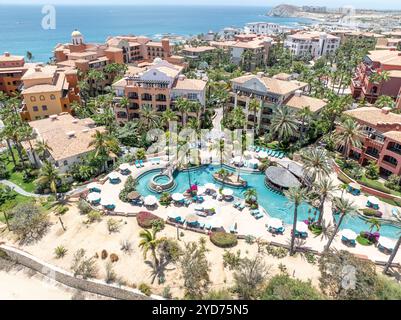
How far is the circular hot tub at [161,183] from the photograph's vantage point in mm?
50406

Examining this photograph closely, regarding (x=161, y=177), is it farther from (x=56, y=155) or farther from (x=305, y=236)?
(x=305, y=236)

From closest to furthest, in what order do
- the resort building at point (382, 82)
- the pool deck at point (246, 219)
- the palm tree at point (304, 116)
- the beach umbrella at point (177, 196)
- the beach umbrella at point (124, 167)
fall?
the pool deck at point (246, 219) → the beach umbrella at point (177, 196) → the beach umbrella at point (124, 167) → the palm tree at point (304, 116) → the resort building at point (382, 82)

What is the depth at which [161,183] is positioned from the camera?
52219mm

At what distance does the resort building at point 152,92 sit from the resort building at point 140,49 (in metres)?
56.4

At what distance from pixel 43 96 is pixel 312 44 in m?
138

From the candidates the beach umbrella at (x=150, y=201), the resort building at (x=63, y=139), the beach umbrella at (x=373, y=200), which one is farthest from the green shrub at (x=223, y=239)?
the resort building at (x=63, y=139)

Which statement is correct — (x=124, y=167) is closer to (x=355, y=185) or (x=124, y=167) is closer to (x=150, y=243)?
(x=150, y=243)

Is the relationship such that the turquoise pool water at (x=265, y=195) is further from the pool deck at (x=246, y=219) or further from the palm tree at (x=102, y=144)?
the palm tree at (x=102, y=144)

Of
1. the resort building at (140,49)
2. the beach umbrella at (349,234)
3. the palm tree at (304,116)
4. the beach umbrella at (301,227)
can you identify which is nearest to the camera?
the beach umbrella at (349,234)

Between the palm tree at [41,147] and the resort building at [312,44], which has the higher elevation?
the resort building at [312,44]

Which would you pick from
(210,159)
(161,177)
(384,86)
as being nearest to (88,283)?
(161,177)

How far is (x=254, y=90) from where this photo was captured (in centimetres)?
6844

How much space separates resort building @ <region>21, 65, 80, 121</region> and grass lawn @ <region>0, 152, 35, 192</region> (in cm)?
1530

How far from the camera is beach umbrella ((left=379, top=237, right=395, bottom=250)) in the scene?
37219 mm
